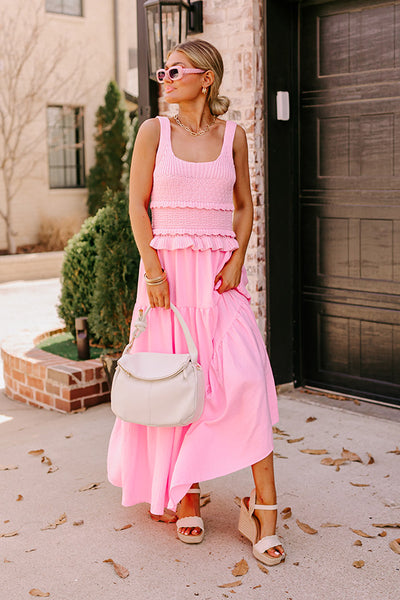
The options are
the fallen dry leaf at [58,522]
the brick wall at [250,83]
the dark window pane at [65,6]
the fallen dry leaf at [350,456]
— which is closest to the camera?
the fallen dry leaf at [58,522]

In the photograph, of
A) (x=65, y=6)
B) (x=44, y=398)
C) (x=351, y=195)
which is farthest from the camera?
(x=65, y=6)

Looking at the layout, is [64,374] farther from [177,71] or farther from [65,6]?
[65,6]

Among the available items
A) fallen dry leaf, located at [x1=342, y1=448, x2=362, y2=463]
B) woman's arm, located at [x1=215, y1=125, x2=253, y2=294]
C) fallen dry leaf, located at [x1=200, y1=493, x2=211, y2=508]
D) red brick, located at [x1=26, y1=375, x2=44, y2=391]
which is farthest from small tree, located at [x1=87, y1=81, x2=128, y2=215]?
woman's arm, located at [x1=215, y1=125, x2=253, y2=294]

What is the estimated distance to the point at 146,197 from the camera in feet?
10.2

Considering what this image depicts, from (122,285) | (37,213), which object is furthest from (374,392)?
(37,213)

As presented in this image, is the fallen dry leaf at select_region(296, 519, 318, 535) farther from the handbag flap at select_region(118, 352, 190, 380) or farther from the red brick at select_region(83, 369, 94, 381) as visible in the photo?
the red brick at select_region(83, 369, 94, 381)

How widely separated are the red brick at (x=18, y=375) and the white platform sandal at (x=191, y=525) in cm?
262

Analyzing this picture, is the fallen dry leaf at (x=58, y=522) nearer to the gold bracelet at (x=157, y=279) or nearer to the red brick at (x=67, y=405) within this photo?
the gold bracelet at (x=157, y=279)

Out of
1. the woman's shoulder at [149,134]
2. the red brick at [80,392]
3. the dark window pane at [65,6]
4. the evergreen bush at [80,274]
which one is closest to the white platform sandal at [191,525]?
the woman's shoulder at [149,134]

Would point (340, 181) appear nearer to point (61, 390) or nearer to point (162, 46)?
point (162, 46)

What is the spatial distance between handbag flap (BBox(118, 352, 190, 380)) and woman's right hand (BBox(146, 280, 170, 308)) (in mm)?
207

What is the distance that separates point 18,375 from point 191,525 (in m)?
2.78

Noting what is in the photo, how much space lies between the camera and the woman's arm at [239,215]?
3.13 metres

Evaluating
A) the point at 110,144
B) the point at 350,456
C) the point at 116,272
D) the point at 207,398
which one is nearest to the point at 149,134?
the point at 207,398
